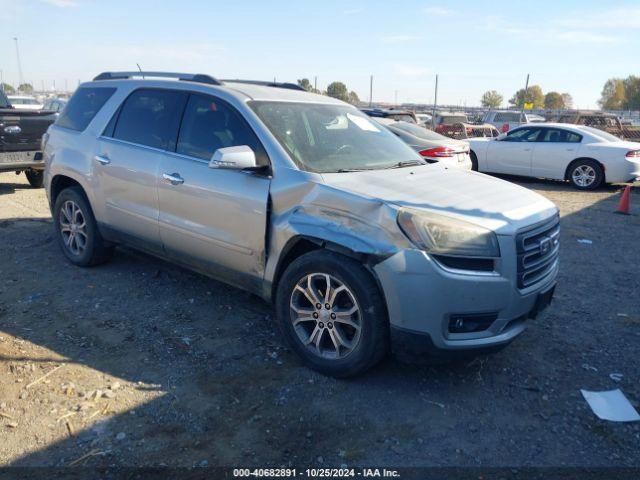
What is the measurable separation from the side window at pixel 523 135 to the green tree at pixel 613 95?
308 ft

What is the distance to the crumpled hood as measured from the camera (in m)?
3.26

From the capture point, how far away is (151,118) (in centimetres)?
468

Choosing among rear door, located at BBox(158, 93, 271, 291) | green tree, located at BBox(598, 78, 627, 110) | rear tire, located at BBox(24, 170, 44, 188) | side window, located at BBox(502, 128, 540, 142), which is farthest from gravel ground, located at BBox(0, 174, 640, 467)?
green tree, located at BBox(598, 78, 627, 110)

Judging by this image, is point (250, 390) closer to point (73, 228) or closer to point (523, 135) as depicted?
point (73, 228)

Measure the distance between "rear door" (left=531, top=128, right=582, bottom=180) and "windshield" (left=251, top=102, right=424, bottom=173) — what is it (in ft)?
30.3

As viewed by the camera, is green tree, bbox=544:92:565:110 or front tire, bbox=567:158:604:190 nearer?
front tire, bbox=567:158:604:190

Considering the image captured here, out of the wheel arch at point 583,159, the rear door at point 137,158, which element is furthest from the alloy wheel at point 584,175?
the rear door at point 137,158

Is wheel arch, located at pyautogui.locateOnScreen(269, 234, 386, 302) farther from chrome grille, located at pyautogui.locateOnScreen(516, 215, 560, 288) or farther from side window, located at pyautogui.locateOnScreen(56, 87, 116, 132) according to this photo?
side window, located at pyautogui.locateOnScreen(56, 87, 116, 132)

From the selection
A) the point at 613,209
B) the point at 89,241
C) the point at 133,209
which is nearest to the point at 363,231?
the point at 133,209

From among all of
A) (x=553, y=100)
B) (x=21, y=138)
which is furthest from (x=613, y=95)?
(x=21, y=138)

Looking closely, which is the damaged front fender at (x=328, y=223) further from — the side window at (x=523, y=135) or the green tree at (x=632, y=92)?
the green tree at (x=632, y=92)

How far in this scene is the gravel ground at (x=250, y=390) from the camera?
2869 mm

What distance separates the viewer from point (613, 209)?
32.6 ft

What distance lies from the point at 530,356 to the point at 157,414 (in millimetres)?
2657
